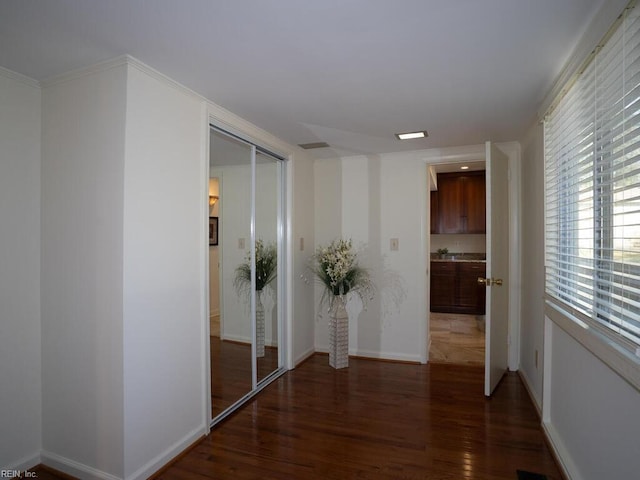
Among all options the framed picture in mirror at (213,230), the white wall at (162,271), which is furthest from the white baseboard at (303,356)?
the framed picture in mirror at (213,230)

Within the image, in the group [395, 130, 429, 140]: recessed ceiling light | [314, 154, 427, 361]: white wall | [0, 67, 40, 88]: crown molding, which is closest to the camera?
[0, 67, 40, 88]: crown molding

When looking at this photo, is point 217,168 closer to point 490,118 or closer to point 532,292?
point 490,118

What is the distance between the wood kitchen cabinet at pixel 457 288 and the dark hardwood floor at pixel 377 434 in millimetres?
2696

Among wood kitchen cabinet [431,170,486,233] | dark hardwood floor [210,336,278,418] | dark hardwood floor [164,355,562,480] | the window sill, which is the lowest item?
dark hardwood floor [164,355,562,480]

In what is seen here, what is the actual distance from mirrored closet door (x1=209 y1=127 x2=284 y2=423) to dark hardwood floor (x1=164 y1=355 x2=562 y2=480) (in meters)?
0.26

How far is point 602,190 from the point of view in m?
1.75

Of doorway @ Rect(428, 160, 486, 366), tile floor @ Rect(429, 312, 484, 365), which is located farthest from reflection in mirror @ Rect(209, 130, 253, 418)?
doorway @ Rect(428, 160, 486, 366)

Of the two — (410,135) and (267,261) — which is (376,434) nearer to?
(267,261)

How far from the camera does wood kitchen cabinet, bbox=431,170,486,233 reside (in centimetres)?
611

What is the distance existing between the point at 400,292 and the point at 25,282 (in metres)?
3.18

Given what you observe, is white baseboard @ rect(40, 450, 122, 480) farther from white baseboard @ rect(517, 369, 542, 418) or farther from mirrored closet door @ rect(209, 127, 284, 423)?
white baseboard @ rect(517, 369, 542, 418)

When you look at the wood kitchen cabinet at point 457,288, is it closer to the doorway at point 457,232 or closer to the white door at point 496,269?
the doorway at point 457,232

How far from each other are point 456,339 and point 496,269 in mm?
1959

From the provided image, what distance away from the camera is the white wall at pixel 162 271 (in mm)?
1957
